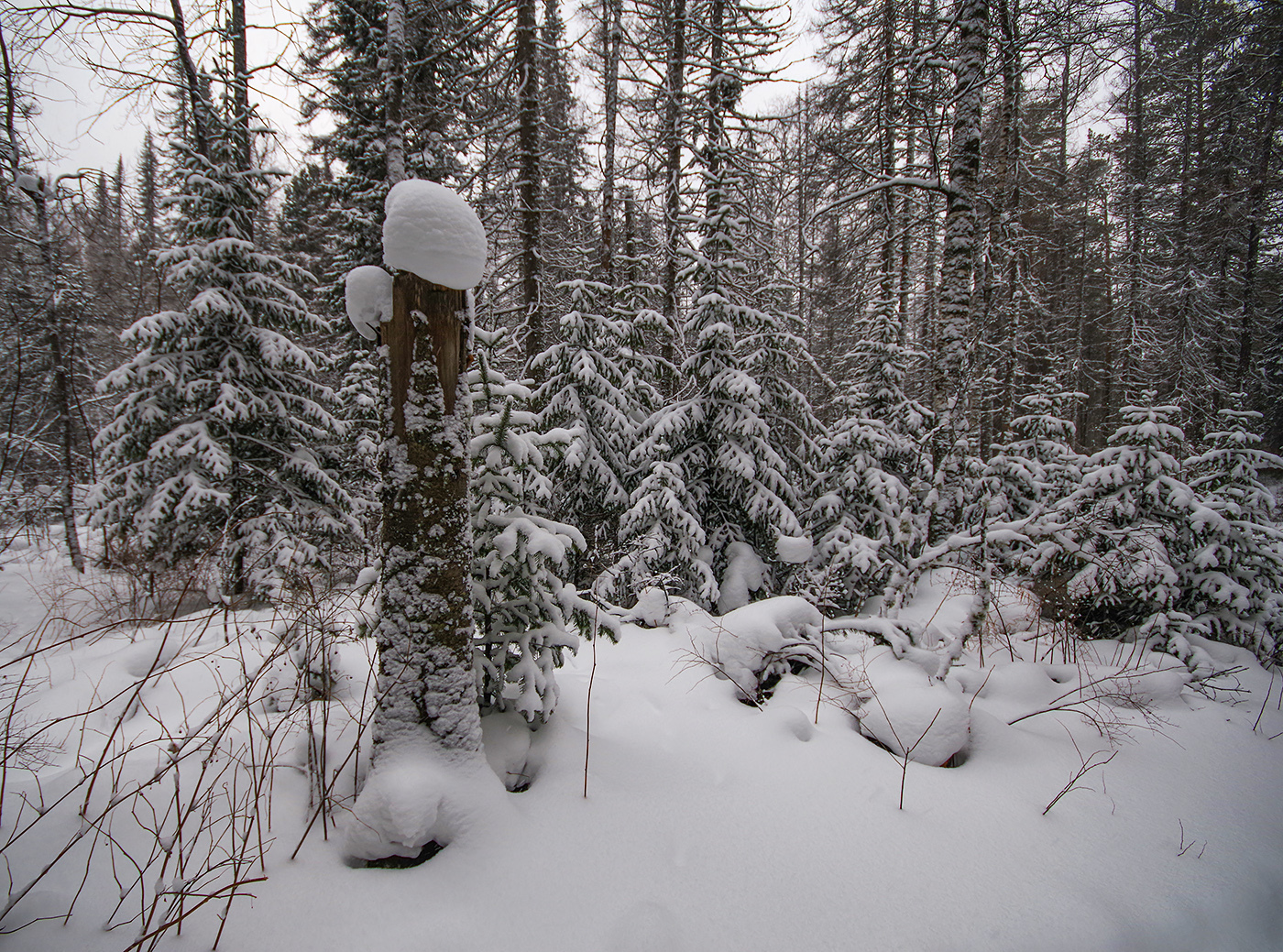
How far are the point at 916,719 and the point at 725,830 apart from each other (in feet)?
4.79

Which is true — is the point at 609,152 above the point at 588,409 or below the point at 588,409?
above

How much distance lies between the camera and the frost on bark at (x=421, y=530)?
95.1 inches

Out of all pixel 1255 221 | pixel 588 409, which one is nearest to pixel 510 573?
pixel 588 409

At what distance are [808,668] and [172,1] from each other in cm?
935

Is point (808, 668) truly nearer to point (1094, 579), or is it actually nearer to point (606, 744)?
point (606, 744)

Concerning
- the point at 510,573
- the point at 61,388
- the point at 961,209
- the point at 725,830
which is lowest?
the point at 725,830

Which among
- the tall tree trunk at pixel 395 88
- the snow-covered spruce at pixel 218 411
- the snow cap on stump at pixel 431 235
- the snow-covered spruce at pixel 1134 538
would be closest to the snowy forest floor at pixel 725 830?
Result: the snow-covered spruce at pixel 1134 538

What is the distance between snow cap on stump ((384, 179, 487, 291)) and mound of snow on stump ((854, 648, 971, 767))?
354 centimetres

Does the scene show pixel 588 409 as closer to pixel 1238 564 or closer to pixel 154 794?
pixel 154 794

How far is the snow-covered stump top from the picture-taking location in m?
2.39

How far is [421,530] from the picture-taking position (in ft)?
8.02

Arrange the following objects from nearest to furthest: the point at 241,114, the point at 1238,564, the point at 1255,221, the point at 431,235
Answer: the point at 431,235, the point at 1238,564, the point at 241,114, the point at 1255,221

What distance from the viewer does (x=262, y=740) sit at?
2801mm

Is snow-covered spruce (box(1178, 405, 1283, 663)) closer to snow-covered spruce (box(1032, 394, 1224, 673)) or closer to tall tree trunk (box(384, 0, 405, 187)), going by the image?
snow-covered spruce (box(1032, 394, 1224, 673))
